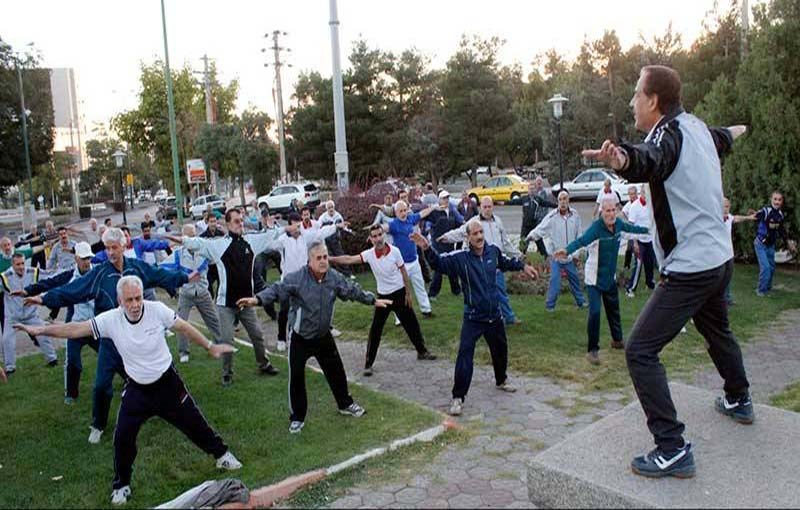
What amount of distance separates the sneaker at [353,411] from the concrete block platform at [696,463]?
2669mm

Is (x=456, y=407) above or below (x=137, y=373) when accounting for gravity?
below

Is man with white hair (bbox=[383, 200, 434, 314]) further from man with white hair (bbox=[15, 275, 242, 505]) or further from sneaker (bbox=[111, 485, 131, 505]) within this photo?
sneaker (bbox=[111, 485, 131, 505])

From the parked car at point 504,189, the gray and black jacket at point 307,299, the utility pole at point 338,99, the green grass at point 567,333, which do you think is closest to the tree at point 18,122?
the parked car at point 504,189

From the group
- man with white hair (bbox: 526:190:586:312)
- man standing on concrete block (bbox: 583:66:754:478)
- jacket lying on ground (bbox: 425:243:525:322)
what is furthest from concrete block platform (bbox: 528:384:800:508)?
man with white hair (bbox: 526:190:586:312)

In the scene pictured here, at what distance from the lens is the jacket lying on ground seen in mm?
6891

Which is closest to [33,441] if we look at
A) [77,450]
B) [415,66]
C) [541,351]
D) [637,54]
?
[77,450]

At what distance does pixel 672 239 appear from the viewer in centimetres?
368

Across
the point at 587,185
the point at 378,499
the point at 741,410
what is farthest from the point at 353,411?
the point at 587,185

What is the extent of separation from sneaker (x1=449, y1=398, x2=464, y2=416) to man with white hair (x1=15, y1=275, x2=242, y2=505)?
7.79 feet

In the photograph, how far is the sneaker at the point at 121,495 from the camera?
509cm

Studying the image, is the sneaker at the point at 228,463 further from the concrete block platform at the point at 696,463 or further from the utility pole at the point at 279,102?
the utility pole at the point at 279,102

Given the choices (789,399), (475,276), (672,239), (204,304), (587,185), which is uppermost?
Result: (672,239)

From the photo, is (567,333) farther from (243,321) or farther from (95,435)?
(95,435)

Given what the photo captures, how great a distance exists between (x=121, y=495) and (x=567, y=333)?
6326mm
